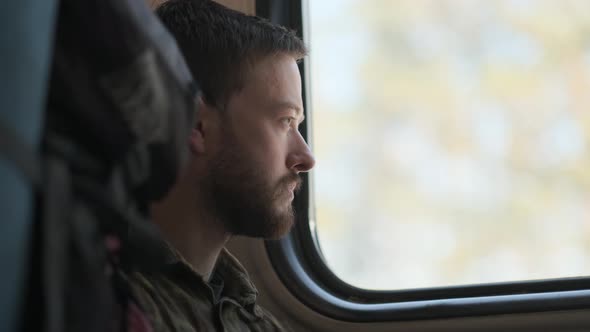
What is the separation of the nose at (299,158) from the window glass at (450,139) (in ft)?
1.09

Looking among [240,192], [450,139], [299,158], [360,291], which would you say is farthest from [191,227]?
[450,139]

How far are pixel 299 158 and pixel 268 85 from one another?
152 mm

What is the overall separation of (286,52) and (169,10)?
24 cm

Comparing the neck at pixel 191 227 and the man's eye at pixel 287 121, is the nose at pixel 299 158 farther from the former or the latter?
the neck at pixel 191 227

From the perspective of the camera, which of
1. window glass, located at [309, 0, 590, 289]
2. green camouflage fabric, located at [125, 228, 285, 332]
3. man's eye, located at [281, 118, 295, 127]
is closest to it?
green camouflage fabric, located at [125, 228, 285, 332]

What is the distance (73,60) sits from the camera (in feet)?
1.74

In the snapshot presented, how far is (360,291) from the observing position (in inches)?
68.6

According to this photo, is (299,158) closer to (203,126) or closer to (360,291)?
(203,126)

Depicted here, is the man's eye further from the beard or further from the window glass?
the window glass

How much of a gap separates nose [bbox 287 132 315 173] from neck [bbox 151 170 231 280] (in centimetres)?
18

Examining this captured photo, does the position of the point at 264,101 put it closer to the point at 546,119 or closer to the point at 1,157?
the point at 546,119

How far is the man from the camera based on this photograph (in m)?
1.41

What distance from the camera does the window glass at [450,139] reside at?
1.67m

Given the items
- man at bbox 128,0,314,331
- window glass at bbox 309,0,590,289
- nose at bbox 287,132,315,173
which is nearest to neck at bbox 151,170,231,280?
man at bbox 128,0,314,331
